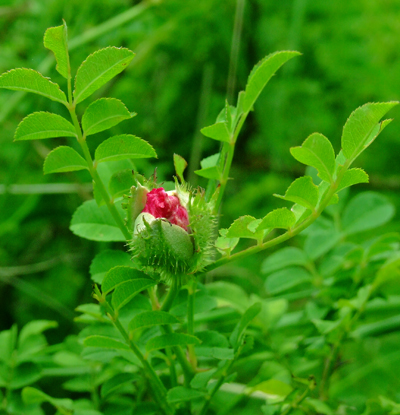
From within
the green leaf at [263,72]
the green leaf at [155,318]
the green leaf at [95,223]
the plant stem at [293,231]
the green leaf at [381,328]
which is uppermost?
the green leaf at [263,72]

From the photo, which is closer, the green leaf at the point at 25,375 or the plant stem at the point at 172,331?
the plant stem at the point at 172,331

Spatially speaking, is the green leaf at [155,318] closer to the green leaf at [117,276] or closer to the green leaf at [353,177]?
the green leaf at [117,276]

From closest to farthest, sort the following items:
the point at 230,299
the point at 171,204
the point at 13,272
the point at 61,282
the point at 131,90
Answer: the point at 171,204 < the point at 230,299 < the point at 13,272 < the point at 61,282 < the point at 131,90

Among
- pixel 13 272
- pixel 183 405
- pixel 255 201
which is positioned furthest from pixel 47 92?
pixel 255 201

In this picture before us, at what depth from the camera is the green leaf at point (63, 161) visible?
1.27ft

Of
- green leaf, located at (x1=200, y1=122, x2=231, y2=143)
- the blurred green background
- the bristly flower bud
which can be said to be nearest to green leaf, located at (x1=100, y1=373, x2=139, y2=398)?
the bristly flower bud

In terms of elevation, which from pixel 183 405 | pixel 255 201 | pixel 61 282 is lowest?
pixel 61 282

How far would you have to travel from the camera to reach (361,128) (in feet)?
1.12

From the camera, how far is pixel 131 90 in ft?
A: 4.34

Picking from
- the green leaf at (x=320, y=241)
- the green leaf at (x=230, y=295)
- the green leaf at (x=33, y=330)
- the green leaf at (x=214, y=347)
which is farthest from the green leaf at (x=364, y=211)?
the green leaf at (x=33, y=330)

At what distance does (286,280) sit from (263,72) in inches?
11.8

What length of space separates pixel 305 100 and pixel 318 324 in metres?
0.91

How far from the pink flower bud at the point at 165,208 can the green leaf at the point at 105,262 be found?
0.33ft

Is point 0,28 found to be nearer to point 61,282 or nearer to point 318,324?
point 61,282
